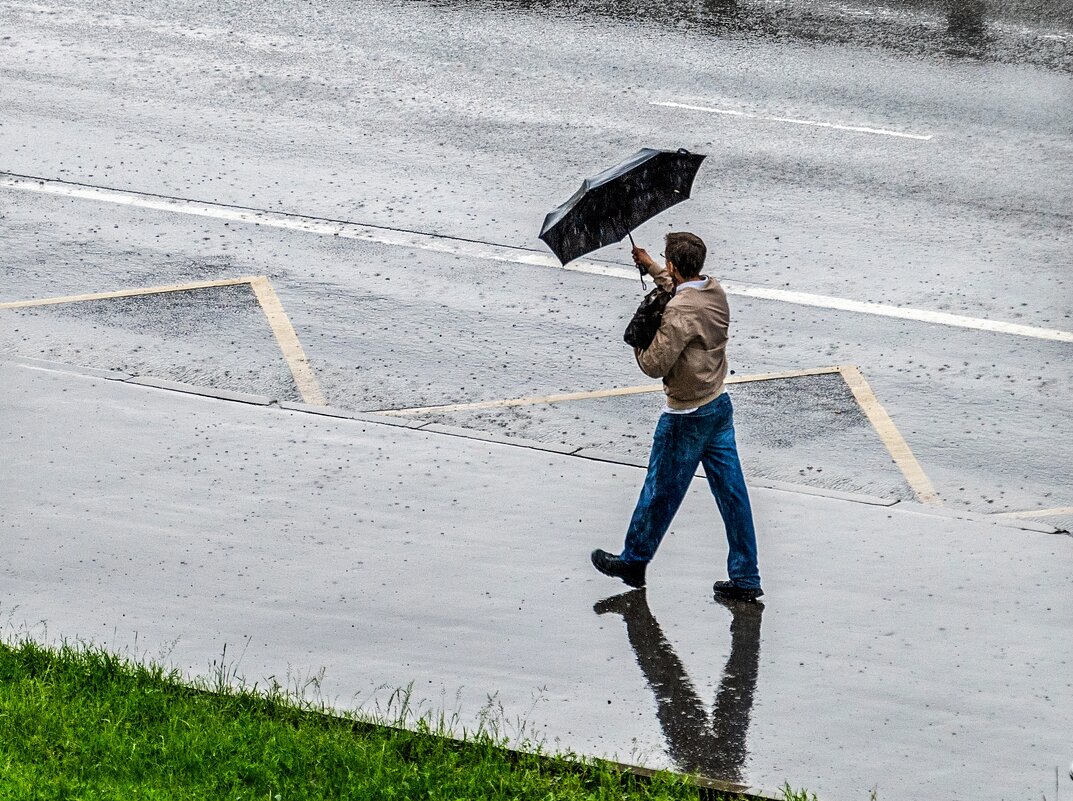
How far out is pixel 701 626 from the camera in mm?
7141

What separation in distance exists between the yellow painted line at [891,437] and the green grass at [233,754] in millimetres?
3158

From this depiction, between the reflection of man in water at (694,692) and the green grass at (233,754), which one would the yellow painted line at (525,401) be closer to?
the reflection of man in water at (694,692)

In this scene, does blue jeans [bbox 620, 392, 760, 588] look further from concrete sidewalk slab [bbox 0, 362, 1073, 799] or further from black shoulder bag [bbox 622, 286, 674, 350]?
black shoulder bag [bbox 622, 286, 674, 350]

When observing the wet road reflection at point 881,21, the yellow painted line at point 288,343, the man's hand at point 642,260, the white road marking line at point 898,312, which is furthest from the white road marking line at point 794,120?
the man's hand at point 642,260

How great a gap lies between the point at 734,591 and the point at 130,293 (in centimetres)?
513

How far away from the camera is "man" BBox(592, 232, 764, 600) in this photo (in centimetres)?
692

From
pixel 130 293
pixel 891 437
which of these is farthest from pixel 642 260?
pixel 130 293

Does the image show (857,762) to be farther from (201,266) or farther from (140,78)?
(140,78)

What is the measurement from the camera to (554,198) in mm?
12039

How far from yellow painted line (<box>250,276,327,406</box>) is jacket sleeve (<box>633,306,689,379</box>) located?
2940 mm

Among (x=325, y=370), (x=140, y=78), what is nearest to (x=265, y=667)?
(x=325, y=370)

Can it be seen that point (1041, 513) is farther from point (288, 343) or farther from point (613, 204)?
point (288, 343)

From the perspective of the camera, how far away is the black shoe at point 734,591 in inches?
287

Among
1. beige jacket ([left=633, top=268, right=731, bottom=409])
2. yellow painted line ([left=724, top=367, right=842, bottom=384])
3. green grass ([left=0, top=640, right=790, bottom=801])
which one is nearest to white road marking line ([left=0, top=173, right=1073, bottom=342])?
yellow painted line ([left=724, top=367, right=842, bottom=384])
